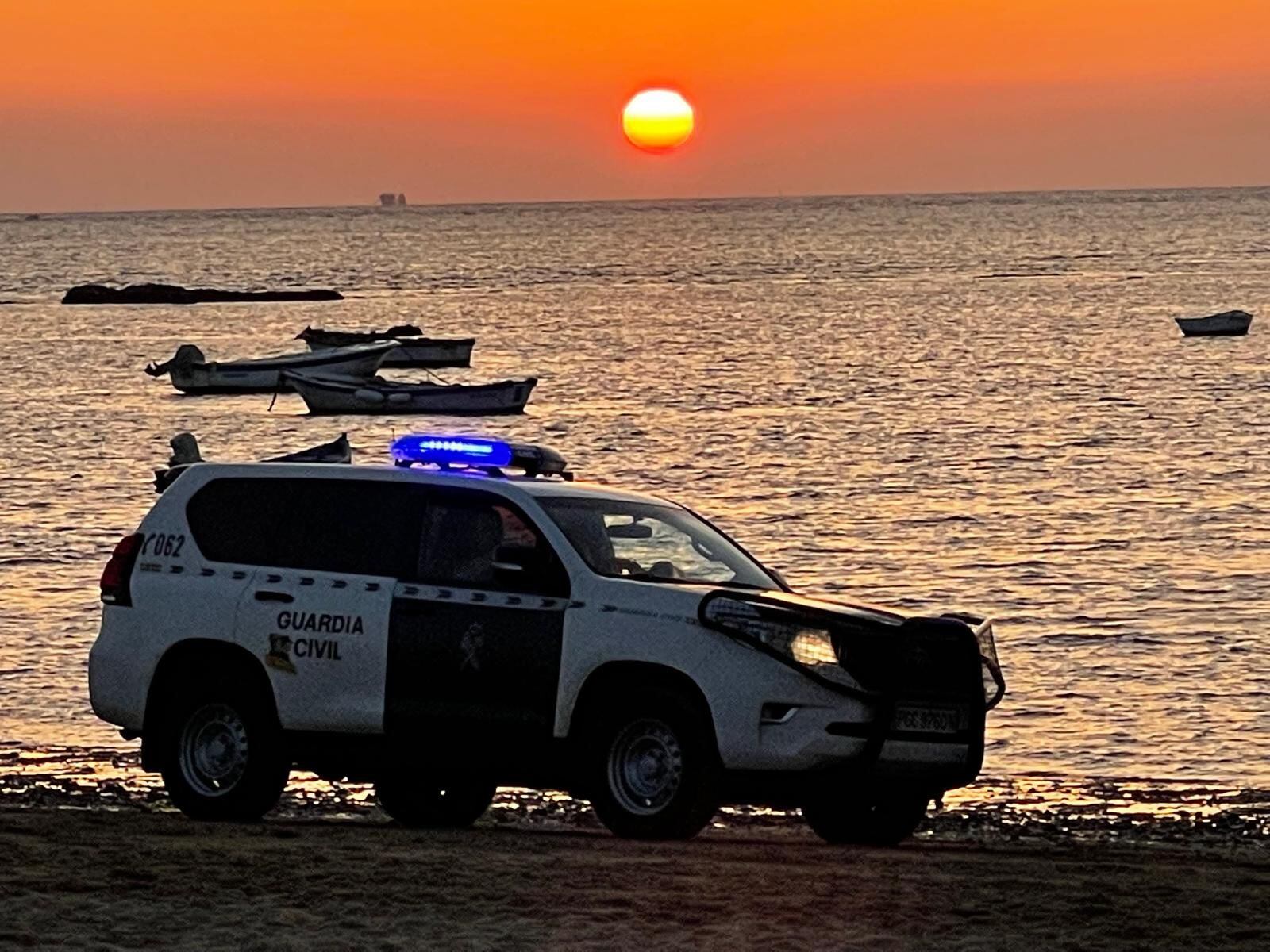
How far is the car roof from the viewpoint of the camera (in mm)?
13453

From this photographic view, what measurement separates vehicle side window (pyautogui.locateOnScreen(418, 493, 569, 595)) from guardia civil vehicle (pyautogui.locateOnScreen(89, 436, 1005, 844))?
13 millimetres

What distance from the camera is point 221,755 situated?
13984 millimetres

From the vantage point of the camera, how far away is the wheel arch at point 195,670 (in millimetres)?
13781

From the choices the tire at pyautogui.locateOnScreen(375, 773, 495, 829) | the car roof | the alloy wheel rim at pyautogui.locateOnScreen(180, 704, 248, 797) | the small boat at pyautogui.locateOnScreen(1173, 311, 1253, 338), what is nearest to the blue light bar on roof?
the car roof

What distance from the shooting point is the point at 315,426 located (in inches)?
2682

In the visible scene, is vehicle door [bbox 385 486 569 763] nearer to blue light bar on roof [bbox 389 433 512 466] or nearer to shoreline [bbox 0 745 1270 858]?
blue light bar on roof [bbox 389 433 512 466]

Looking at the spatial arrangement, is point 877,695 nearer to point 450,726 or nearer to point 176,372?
→ point 450,726

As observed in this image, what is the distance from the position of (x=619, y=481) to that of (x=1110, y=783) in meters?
32.1

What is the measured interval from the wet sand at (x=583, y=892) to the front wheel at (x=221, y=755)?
1.34 ft

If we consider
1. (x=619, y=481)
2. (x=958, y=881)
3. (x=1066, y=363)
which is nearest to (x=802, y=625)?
(x=958, y=881)

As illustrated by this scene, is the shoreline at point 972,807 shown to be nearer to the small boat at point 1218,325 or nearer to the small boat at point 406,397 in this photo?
the small boat at point 406,397

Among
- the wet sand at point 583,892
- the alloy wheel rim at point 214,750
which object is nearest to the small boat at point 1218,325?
the alloy wheel rim at point 214,750

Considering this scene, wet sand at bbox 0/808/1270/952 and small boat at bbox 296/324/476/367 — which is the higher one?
small boat at bbox 296/324/476/367

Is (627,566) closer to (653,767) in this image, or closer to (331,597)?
(653,767)
